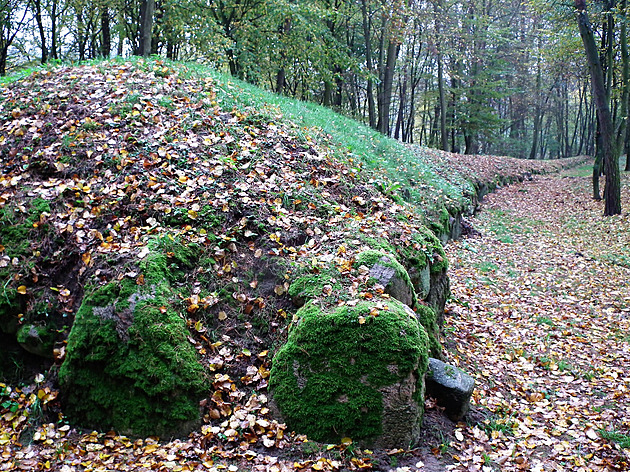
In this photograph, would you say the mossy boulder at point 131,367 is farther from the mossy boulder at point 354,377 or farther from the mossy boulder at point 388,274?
the mossy boulder at point 388,274

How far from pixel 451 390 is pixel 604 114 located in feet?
39.5

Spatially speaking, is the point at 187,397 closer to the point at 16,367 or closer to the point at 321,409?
the point at 321,409

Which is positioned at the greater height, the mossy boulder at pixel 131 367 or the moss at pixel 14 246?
the moss at pixel 14 246

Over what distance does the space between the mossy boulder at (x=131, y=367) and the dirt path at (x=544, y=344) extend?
7.65ft

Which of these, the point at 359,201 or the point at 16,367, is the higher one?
the point at 359,201

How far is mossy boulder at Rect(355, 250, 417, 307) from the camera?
4.42 metres

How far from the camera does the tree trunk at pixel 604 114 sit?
467 inches

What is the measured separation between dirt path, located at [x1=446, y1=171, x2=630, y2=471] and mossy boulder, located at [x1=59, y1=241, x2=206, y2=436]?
2.33m

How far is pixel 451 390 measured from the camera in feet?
13.0

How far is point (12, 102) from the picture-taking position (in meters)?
6.36

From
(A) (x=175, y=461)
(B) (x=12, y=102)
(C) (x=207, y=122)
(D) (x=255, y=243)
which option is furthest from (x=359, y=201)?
(B) (x=12, y=102)

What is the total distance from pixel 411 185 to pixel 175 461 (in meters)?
8.07

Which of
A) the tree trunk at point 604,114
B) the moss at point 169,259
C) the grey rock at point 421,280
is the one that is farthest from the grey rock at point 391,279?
the tree trunk at point 604,114

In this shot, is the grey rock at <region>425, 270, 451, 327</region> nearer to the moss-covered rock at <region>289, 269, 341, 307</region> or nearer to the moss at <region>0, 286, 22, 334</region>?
the moss-covered rock at <region>289, 269, 341, 307</region>
